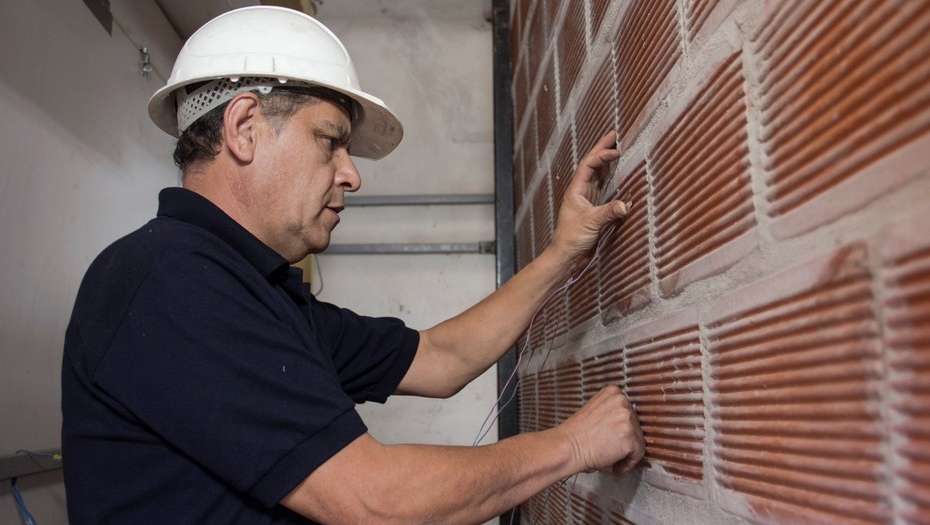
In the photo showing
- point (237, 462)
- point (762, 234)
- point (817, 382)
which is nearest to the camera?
point (817, 382)

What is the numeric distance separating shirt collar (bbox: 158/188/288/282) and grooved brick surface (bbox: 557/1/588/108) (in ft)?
2.40

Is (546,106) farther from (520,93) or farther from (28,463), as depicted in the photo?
(28,463)

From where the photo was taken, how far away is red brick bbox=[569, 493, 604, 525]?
4.42ft

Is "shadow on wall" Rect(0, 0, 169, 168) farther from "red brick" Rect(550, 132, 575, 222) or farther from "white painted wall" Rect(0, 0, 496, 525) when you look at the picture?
"red brick" Rect(550, 132, 575, 222)

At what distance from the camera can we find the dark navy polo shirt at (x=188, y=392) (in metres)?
0.95

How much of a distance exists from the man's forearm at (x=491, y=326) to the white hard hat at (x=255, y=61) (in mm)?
486

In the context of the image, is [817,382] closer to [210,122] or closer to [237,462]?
[237,462]

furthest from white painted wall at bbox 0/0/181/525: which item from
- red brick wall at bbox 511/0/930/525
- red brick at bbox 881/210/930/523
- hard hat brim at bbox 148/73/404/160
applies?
red brick at bbox 881/210/930/523

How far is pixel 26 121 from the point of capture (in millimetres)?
1915

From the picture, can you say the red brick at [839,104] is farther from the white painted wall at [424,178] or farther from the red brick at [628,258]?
the white painted wall at [424,178]

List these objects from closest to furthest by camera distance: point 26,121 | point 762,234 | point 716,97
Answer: point 762,234, point 716,97, point 26,121

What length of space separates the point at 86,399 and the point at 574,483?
Result: 94cm

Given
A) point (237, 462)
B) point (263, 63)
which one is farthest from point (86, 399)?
point (263, 63)

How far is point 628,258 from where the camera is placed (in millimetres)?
1173
